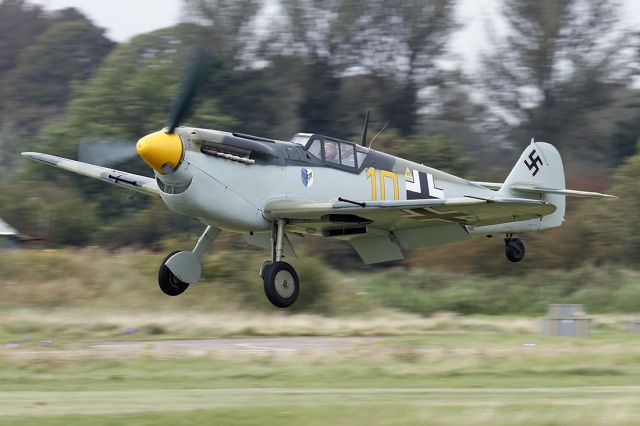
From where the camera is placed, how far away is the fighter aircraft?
15.0 metres

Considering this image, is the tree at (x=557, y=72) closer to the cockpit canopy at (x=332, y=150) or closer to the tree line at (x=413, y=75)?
the tree line at (x=413, y=75)

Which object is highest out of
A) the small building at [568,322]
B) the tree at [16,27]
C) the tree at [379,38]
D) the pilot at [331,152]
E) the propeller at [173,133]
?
the tree at [16,27]

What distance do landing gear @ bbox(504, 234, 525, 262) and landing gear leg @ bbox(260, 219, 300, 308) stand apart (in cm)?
456

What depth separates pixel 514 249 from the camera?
728 inches

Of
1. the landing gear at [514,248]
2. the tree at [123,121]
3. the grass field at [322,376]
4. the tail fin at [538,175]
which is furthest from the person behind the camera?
the tree at [123,121]

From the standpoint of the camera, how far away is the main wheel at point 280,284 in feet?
50.4

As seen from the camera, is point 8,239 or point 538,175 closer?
point 538,175

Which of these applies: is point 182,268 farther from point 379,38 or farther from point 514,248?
point 379,38

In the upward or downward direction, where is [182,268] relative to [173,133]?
downward

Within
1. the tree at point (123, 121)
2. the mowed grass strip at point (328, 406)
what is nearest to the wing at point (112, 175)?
the mowed grass strip at point (328, 406)

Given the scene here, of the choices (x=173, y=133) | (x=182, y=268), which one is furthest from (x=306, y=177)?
(x=182, y=268)

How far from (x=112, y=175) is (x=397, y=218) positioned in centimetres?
487

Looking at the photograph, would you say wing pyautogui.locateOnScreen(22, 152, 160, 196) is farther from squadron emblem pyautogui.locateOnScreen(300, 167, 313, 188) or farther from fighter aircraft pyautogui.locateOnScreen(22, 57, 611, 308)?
squadron emblem pyautogui.locateOnScreen(300, 167, 313, 188)

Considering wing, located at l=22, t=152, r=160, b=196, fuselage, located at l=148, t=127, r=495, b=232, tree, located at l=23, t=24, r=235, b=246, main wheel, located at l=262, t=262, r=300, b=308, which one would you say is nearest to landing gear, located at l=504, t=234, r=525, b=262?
fuselage, located at l=148, t=127, r=495, b=232
